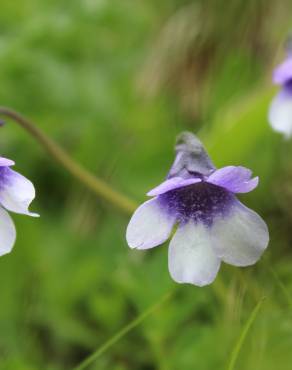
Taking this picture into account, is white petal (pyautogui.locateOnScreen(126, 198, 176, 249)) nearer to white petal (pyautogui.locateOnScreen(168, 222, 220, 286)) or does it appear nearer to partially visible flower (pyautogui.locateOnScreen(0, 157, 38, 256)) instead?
white petal (pyautogui.locateOnScreen(168, 222, 220, 286))

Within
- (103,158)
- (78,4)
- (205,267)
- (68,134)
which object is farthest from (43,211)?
(205,267)

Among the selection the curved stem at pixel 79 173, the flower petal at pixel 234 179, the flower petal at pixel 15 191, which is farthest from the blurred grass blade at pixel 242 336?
the curved stem at pixel 79 173

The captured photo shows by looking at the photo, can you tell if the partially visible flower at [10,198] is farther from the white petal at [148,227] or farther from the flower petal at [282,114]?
the flower petal at [282,114]

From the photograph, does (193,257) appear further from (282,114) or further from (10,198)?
(282,114)

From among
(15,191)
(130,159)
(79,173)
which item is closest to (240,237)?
(15,191)

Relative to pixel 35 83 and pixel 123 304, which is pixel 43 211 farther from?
pixel 123 304

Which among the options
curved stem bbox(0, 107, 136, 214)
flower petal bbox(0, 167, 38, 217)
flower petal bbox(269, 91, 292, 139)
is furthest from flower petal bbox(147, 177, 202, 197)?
curved stem bbox(0, 107, 136, 214)
